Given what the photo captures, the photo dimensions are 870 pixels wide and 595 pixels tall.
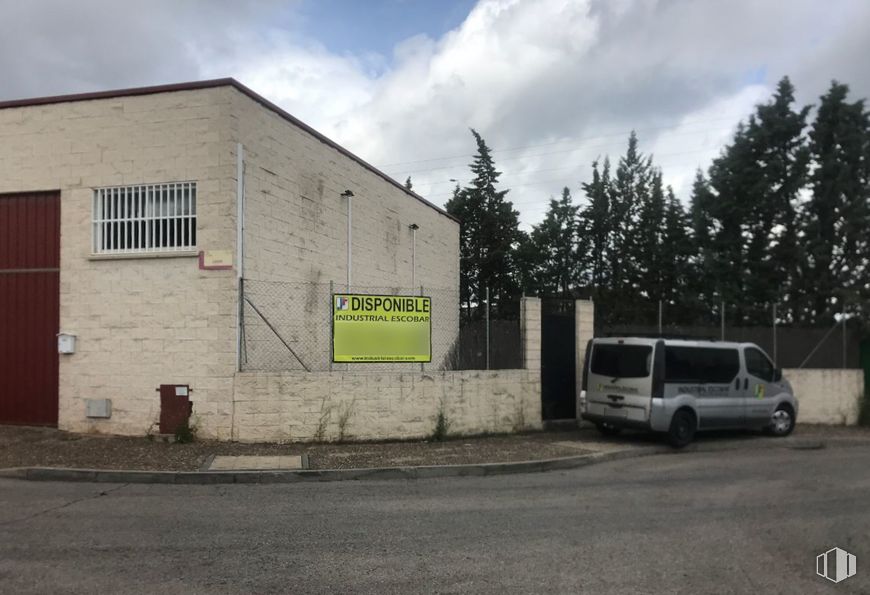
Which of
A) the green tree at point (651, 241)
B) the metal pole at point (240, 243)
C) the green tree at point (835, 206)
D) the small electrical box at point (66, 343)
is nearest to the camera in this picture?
the metal pole at point (240, 243)

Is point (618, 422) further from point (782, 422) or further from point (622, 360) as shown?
point (782, 422)

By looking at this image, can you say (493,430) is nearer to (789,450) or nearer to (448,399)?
(448,399)

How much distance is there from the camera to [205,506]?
7.20 metres

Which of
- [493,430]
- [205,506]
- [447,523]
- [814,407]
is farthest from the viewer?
[814,407]

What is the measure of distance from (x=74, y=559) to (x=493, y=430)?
27.6ft

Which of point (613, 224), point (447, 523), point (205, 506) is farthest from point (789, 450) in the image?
point (613, 224)

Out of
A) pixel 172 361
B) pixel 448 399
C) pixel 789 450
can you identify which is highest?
pixel 172 361

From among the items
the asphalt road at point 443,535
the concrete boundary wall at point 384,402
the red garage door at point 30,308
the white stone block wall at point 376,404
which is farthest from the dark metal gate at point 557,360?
the red garage door at point 30,308

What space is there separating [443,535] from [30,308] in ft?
31.0

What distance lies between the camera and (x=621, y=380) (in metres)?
11.9

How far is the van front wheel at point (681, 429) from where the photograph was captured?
1159 cm

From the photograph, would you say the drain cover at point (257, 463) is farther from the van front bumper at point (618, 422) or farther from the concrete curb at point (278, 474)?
the van front bumper at point (618, 422)

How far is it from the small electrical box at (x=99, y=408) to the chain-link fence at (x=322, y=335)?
2469mm
